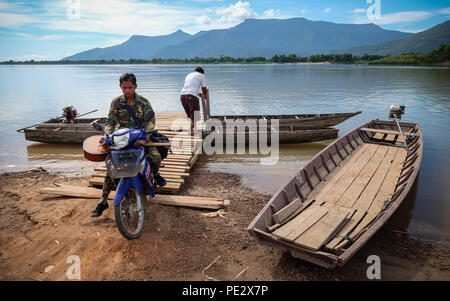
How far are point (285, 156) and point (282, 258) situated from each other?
7081 mm

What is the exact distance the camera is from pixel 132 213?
14.9 ft

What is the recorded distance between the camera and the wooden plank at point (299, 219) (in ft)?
13.4

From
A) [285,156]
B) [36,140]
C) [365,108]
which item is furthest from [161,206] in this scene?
[365,108]

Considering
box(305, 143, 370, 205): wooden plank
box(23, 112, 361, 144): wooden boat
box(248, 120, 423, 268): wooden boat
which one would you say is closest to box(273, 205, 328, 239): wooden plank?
box(248, 120, 423, 268): wooden boat

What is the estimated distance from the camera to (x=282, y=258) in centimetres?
439

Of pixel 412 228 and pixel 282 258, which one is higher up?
pixel 282 258

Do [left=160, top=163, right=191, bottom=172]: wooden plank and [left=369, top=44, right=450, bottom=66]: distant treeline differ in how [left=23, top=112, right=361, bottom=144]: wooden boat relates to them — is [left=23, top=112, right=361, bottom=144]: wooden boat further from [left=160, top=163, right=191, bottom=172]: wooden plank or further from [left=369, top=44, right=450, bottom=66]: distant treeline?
[left=369, top=44, right=450, bottom=66]: distant treeline

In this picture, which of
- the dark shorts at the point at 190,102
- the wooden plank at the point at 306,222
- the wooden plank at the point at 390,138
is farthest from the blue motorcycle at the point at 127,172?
the wooden plank at the point at 390,138

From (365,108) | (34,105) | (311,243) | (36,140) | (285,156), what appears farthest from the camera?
(34,105)

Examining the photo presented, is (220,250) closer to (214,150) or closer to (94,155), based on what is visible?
(94,155)

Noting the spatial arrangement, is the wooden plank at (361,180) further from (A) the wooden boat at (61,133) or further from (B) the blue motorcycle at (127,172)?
(A) the wooden boat at (61,133)

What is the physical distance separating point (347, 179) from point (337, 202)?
1.40m

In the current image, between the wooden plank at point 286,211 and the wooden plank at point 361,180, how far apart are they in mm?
1016

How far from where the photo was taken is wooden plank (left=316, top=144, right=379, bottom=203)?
5.79 m
